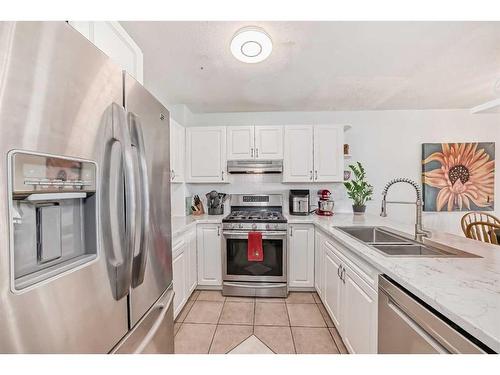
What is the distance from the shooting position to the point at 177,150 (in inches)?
106

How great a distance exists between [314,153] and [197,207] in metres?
1.76

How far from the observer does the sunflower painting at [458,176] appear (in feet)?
10.0

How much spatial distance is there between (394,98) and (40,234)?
11.3 ft

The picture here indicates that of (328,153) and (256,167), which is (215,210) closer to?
(256,167)

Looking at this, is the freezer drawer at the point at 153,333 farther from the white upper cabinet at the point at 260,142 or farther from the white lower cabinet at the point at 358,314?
the white upper cabinet at the point at 260,142

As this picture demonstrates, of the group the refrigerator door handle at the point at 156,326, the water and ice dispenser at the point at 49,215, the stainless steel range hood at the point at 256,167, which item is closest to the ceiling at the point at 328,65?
the stainless steel range hood at the point at 256,167

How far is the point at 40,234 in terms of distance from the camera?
1.86 ft

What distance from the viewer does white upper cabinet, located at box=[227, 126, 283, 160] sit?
2951 millimetres

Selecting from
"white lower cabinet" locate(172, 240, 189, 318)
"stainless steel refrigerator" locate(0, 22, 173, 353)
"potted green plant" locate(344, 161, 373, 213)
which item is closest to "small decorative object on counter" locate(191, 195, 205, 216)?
"white lower cabinet" locate(172, 240, 189, 318)

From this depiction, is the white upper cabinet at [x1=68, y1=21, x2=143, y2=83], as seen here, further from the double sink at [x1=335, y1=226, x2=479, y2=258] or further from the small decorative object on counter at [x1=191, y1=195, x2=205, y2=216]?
the small decorative object on counter at [x1=191, y1=195, x2=205, y2=216]

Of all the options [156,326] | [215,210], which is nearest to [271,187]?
[215,210]

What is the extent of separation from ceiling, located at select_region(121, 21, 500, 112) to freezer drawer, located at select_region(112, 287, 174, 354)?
1698mm
